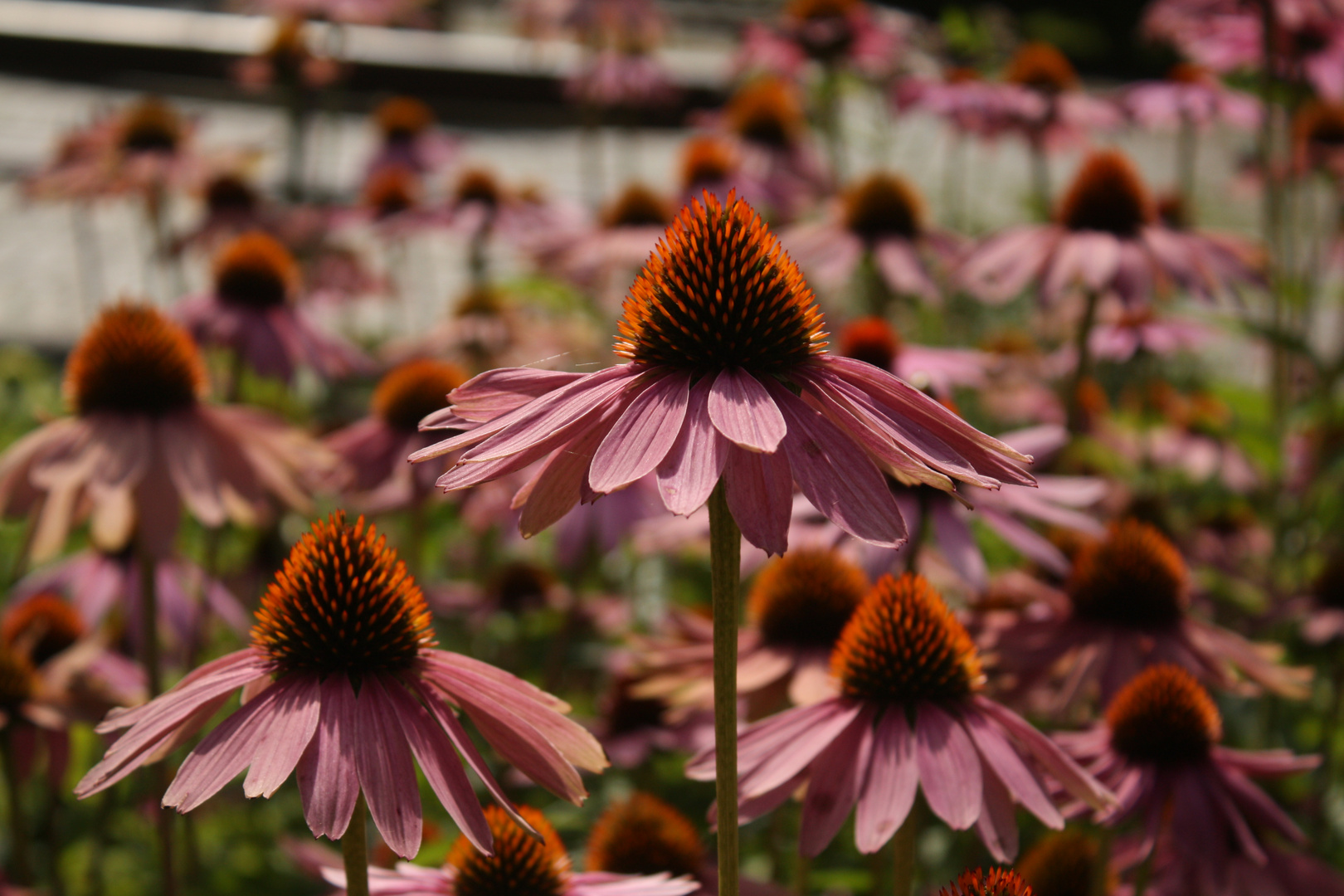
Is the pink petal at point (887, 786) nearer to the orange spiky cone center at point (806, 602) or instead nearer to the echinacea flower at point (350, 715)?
the echinacea flower at point (350, 715)

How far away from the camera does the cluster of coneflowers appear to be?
0.92 meters

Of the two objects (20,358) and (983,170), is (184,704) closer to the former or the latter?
(20,358)

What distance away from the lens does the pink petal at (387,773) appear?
853mm

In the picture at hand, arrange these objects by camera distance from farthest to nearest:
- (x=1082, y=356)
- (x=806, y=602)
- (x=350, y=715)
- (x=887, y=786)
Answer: (x=1082, y=356) → (x=806, y=602) → (x=887, y=786) → (x=350, y=715)

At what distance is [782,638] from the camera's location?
1.59 m

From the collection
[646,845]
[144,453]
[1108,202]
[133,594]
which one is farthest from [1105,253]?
[133,594]

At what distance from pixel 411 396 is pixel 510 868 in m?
1.50

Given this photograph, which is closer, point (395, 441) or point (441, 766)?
point (441, 766)

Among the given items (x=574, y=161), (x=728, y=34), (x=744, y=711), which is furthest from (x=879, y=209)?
(x=728, y=34)

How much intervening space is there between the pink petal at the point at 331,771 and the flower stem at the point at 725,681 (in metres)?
0.25

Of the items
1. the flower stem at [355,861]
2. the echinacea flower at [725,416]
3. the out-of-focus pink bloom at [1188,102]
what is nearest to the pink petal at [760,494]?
the echinacea flower at [725,416]

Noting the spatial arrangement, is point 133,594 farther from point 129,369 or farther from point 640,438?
point 640,438

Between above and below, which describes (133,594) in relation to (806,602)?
below

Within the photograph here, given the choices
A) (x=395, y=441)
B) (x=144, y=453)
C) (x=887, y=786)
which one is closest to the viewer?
(x=887, y=786)
